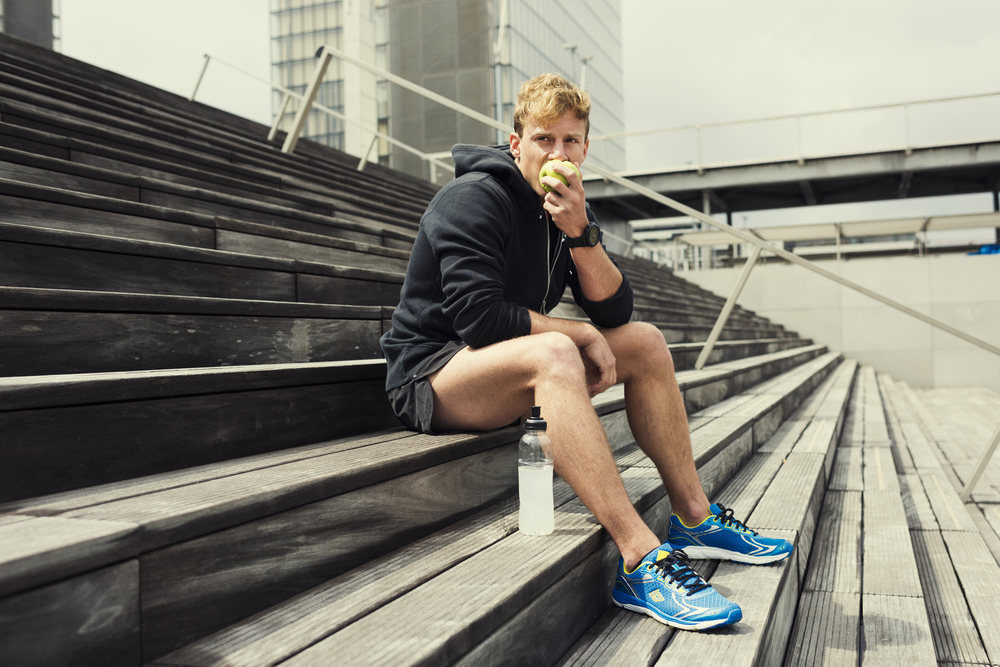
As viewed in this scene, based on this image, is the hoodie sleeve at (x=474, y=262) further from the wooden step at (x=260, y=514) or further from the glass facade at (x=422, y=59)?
the glass facade at (x=422, y=59)

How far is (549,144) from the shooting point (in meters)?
1.69

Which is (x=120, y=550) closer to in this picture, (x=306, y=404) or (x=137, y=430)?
(x=137, y=430)

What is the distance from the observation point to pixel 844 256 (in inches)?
575

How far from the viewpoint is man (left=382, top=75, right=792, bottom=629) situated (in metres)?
1.42

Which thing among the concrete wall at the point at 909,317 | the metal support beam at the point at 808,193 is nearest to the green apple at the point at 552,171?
the concrete wall at the point at 909,317

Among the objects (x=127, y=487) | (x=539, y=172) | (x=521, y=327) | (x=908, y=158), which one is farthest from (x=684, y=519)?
(x=908, y=158)

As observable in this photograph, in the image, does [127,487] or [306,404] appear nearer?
[127,487]

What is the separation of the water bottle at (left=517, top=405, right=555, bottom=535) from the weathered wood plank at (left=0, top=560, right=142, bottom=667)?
762mm

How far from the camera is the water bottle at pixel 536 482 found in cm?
142

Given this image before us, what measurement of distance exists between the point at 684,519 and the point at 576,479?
46cm

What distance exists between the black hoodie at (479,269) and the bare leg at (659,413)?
0.09 meters

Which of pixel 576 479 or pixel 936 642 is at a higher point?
pixel 576 479

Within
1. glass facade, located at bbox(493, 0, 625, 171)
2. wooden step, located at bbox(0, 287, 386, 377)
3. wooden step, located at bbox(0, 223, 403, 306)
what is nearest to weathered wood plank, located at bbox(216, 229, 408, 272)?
wooden step, located at bbox(0, 223, 403, 306)

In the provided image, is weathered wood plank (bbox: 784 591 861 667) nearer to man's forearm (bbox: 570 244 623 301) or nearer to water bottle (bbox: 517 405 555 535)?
water bottle (bbox: 517 405 555 535)
